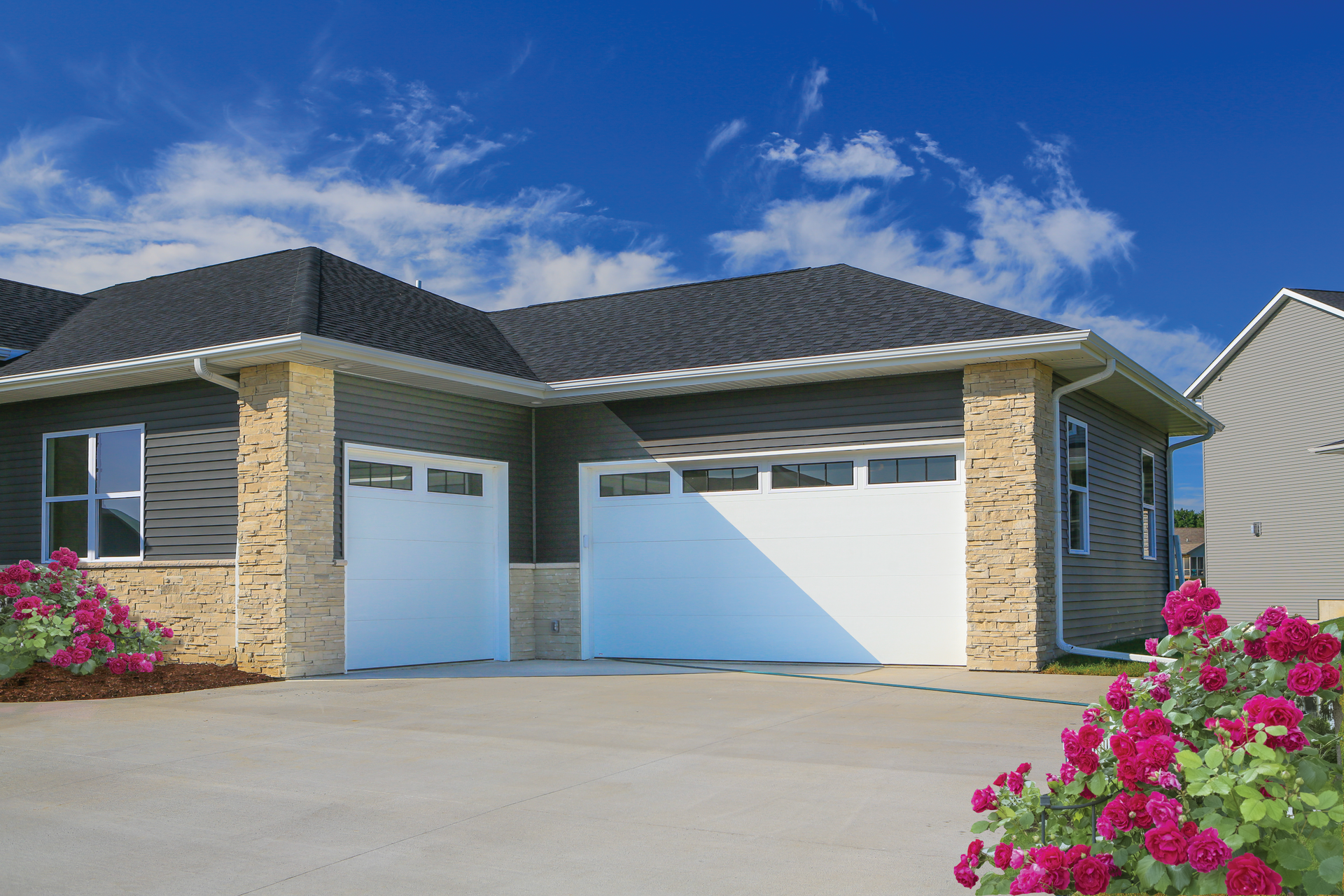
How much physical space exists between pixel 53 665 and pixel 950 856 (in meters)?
9.28

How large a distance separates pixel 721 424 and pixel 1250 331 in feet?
64.4

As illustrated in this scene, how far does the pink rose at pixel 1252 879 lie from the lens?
2580 millimetres

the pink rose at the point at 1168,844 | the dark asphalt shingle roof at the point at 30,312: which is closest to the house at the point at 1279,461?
the pink rose at the point at 1168,844

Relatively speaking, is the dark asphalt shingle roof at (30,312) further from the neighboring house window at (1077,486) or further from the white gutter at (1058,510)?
the neighboring house window at (1077,486)

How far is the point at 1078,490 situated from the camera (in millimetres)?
12641

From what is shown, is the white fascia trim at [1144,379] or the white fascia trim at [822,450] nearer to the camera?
the white fascia trim at [1144,379]

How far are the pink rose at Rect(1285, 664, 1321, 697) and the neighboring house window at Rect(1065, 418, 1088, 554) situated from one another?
9.52 m

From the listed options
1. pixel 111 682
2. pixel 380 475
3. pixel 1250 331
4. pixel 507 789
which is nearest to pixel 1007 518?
pixel 380 475

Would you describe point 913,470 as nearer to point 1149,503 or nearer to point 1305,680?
point 1149,503

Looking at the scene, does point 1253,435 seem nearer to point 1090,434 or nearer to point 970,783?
point 1090,434

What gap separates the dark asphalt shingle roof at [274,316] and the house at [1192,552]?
1695 inches

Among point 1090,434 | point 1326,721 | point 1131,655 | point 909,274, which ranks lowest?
point 1131,655

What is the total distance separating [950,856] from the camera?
168 inches

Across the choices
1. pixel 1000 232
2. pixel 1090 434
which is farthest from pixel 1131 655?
pixel 1000 232
